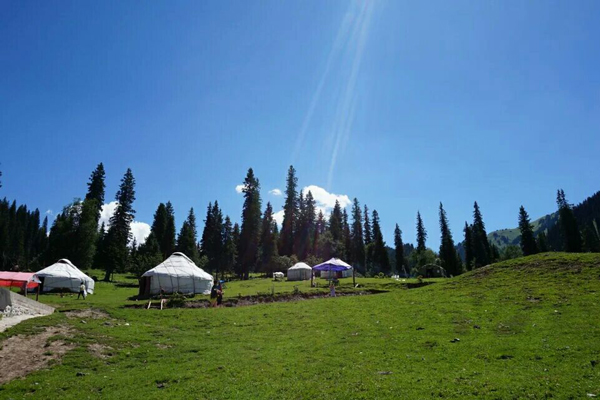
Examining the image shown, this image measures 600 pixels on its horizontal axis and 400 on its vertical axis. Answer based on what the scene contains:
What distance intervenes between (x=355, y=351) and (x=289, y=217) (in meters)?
69.4

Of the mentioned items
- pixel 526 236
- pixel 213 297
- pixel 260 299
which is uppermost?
pixel 526 236

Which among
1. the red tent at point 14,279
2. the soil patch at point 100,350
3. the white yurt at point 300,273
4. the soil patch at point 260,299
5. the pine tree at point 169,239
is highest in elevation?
the pine tree at point 169,239

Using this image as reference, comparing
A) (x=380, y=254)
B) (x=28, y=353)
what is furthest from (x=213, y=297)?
(x=380, y=254)

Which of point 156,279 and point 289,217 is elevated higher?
point 289,217

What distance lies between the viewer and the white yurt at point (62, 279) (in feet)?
122

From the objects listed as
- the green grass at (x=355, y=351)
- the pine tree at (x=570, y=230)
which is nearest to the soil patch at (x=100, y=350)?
the green grass at (x=355, y=351)

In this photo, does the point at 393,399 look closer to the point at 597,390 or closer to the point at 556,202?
the point at 597,390

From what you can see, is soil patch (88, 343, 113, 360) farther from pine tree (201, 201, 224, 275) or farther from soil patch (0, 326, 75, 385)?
pine tree (201, 201, 224, 275)

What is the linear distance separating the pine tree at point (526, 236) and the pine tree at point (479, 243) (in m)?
7.67

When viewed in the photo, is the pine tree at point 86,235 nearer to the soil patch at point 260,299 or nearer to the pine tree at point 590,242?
the soil patch at point 260,299

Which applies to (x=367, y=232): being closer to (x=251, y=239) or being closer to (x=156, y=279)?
(x=251, y=239)

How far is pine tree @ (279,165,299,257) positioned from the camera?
8038 centimetres

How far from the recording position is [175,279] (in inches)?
1433

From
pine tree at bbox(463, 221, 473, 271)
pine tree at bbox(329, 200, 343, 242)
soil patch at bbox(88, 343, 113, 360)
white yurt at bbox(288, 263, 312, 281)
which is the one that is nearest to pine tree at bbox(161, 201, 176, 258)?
white yurt at bbox(288, 263, 312, 281)
